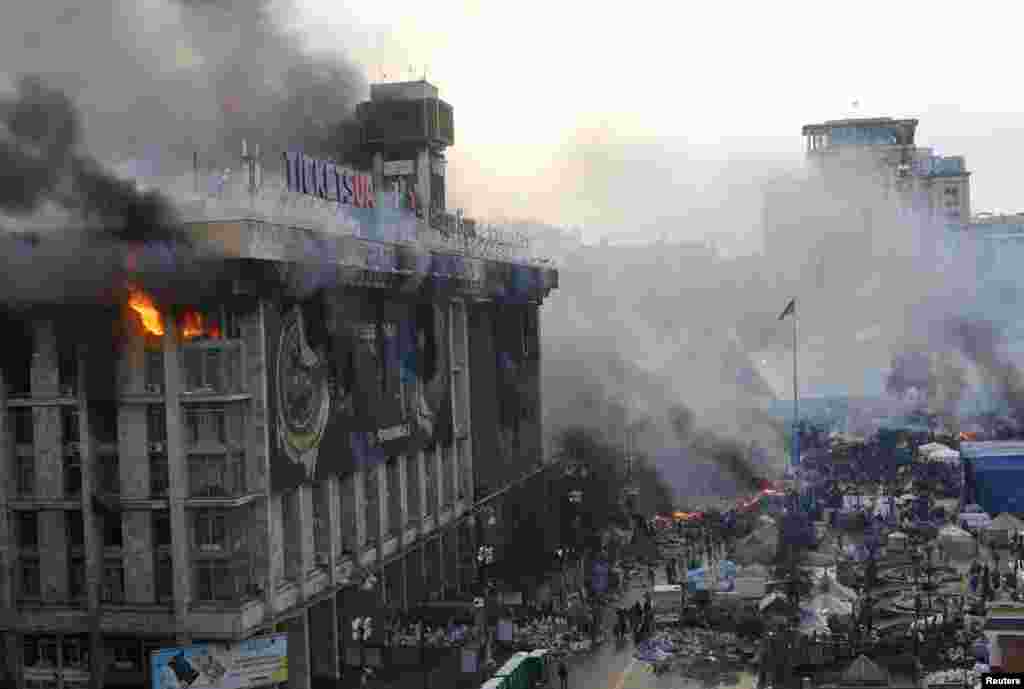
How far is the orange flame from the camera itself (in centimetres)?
2834

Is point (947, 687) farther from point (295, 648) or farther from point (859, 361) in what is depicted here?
point (859, 361)

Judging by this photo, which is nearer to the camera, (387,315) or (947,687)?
(947,687)

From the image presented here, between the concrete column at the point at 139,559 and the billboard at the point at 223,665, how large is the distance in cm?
180

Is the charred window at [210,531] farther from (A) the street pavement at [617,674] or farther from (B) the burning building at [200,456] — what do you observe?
(A) the street pavement at [617,674]

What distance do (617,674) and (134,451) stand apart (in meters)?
12.7

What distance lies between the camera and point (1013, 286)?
81.8 metres

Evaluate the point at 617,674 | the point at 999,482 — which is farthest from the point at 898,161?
the point at 617,674

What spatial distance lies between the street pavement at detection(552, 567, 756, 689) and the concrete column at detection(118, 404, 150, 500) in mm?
10740

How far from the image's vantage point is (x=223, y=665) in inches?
1105

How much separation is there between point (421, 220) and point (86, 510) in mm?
19841

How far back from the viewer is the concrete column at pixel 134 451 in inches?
1131

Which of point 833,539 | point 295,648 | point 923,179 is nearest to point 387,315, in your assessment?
point 295,648

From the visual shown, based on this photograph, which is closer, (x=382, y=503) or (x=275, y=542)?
(x=275, y=542)

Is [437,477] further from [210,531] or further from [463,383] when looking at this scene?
[210,531]
